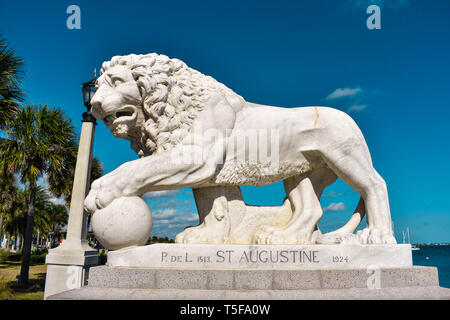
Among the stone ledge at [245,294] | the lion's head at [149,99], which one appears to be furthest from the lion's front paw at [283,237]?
the lion's head at [149,99]

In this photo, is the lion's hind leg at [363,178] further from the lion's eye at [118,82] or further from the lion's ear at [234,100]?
the lion's eye at [118,82]

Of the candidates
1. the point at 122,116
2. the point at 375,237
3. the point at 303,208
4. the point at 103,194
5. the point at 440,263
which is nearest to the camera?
the point at 103,194

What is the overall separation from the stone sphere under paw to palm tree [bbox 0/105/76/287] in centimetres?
1113

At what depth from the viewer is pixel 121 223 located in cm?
341

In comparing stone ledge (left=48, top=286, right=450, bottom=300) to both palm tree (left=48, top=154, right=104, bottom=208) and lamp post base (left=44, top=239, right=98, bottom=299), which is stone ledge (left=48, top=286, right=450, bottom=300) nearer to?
lamp post base (left=44, top=239, right=98, bottom=299)

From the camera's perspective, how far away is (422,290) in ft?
10.9

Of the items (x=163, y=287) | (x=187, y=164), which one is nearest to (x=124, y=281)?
(x=163, y=287)

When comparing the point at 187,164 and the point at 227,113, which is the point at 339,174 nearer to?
the point at 227,113

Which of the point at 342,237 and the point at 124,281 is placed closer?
the point at 124,281

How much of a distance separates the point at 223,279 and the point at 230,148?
5.26 feet

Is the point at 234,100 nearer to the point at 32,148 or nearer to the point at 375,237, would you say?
the point at 375,237

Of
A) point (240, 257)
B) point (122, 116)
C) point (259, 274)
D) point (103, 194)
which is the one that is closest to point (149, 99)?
point (122, 116)

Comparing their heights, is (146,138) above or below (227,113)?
below

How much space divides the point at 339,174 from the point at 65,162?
1253 cm
